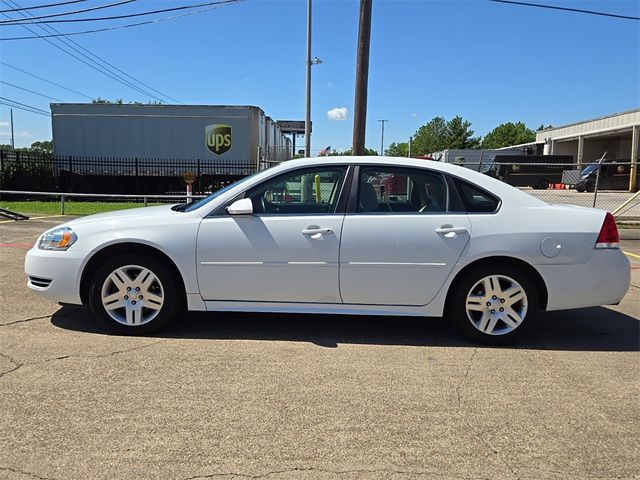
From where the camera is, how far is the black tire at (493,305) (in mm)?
4379

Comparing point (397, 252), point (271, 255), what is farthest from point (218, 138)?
point (397, 252)

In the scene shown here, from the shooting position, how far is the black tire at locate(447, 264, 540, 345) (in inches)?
172

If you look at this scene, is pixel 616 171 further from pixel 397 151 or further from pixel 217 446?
pixel 397 151

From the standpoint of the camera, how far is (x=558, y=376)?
12.7ft

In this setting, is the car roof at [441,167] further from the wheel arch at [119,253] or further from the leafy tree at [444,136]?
the leafy tree at [444,136]

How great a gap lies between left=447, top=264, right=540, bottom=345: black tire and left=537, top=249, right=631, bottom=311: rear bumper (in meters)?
0.16

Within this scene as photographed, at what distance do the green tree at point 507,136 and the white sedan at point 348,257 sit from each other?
10099 centimetres

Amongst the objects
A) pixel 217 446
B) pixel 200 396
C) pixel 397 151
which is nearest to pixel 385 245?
pixel 200 396

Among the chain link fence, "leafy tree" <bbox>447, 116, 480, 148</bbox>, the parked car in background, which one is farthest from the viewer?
"leafy tree" <bbox>447, 116, 480, 148</bbox>

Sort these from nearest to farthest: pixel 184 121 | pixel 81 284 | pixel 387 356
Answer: pixel 387 356
pixel 81 284
pixel 184 121

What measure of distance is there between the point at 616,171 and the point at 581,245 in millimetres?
37111

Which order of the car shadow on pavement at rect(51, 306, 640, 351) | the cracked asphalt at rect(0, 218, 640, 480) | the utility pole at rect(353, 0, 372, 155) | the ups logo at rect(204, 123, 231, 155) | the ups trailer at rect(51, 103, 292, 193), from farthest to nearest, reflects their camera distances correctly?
the ups trailer at rect(51, 103, 292, 193), the ups logo at rect(204, 123, 231, 155), the utility pole at rect(353, 0, 372, 155), the car shadow on pavement at rect(51, 306, 640, 351), the cracked asphalt at rect(0, 218, 640, 480)

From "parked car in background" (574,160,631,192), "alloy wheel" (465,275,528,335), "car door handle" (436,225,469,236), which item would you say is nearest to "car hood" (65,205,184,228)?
"car door handle" (436,225,469,236)

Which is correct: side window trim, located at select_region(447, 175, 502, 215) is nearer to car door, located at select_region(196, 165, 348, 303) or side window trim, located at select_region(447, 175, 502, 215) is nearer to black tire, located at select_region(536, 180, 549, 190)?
car door, located at select_region(196, 165, 348, 303)
